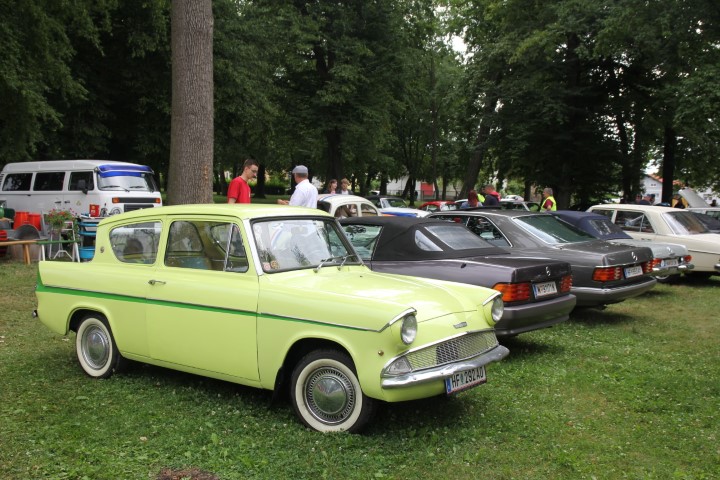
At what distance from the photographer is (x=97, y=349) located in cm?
575

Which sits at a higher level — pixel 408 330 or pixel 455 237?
pixel 455 237

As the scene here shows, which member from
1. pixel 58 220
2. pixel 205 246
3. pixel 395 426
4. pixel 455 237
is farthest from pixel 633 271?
pixel 58 220

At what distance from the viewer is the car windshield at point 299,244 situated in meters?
4.92

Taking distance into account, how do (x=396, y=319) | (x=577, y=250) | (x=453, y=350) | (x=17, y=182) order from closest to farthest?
1. (x=396, y=319)
2. (x=453, y=350)
3. (x=577, y=250)
4. (x=17, y=182)

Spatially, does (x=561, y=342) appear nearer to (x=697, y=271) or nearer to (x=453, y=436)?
(x=453, y=436)

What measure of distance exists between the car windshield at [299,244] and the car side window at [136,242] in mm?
1111

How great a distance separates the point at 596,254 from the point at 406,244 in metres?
2.82

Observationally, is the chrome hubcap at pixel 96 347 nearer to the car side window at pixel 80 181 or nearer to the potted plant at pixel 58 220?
the potted plant at pixel 58 220

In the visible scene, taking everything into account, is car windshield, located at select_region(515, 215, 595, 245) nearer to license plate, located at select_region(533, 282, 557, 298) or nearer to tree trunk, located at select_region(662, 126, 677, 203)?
license plate, located at select_region(533, 282, 557, 298)

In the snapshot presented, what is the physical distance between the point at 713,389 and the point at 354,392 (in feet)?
11.6

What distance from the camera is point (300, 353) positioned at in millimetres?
4602

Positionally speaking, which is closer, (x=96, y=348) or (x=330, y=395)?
(x=330, y=395)

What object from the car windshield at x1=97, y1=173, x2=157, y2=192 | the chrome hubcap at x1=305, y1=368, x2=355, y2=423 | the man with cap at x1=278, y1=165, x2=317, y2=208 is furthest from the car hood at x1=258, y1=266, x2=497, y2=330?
the car windshield at x1=97, y1=173, x2=157, y2=192

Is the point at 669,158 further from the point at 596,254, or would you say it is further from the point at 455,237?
the point at 455,237
